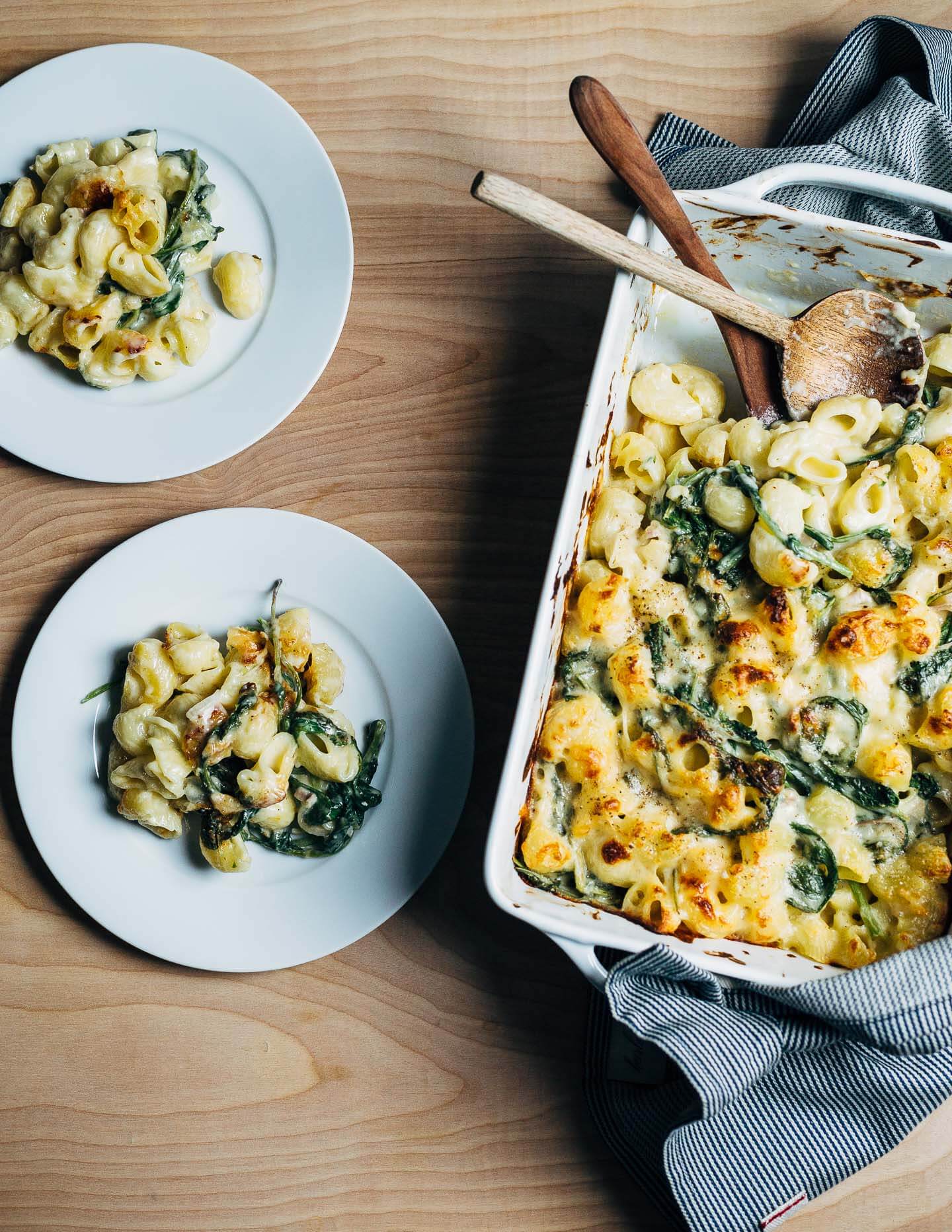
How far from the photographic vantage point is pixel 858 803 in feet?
3.83

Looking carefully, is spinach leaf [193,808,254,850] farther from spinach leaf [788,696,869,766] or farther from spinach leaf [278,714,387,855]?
spinach leaf [788,696,869,766]

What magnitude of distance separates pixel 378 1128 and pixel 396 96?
1.54m

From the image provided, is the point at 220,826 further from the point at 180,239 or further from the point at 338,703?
the point at 180,239

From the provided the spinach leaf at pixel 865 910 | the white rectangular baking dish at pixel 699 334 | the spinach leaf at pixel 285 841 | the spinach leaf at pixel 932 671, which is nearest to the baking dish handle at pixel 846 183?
the white rectangular baking dish at pixel 699 334

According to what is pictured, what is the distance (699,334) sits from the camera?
1.36 meters

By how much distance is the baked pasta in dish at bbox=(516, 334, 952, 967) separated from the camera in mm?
1146

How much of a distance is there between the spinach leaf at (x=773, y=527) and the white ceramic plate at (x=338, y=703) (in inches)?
17.5

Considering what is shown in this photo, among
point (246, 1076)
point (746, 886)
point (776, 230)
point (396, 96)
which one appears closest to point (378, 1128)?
point (246, 1076)

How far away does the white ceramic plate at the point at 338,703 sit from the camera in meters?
1.36

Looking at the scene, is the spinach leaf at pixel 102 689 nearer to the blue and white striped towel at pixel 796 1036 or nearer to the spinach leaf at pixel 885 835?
the blue and white striped towel at pixel 796 1036

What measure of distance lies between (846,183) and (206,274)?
35.4 inches

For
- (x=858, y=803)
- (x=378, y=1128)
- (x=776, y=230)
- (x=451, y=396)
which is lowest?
(x=378, y=1128)

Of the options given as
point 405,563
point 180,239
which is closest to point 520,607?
point 405,563

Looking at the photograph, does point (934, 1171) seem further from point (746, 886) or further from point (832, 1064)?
point (746, 886)
